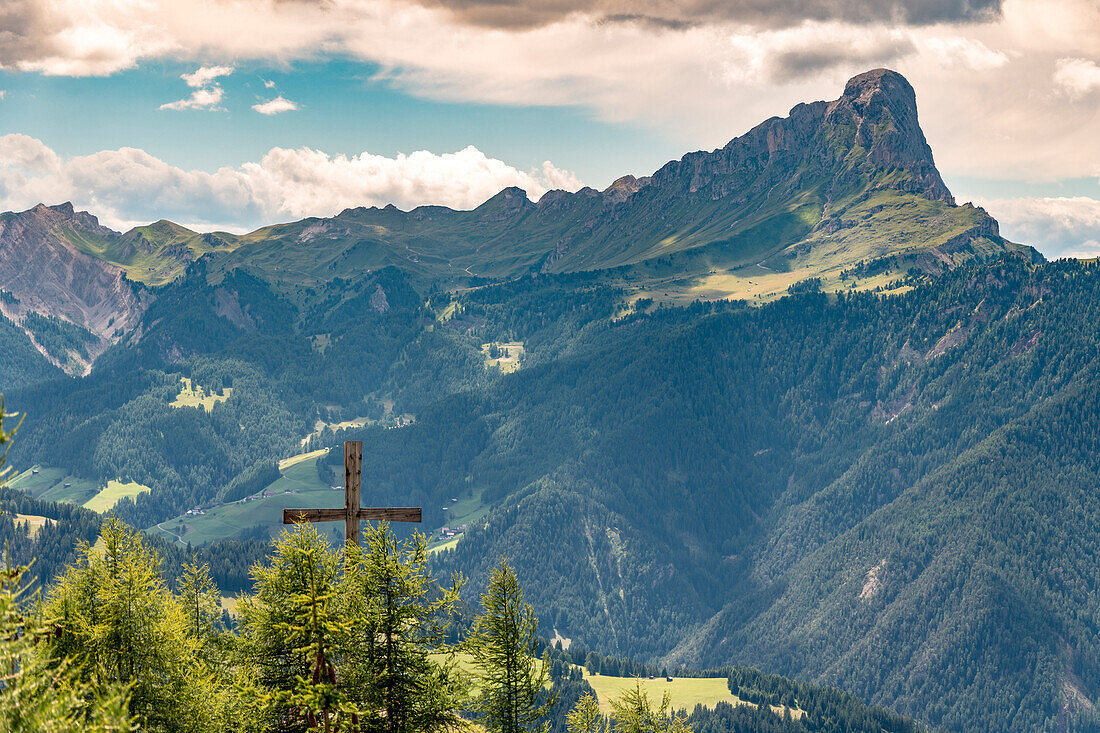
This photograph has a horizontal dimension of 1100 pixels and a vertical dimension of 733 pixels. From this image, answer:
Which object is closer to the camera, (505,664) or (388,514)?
(388,514)

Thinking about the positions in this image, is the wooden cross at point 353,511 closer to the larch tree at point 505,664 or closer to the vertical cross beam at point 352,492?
the vertical cross beam at point 352,492

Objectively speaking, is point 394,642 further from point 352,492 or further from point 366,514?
point 352,492

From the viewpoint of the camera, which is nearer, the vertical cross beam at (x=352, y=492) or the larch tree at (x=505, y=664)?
the vertical cross beam at (x=352, y=492)

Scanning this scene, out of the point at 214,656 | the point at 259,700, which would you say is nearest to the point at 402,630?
the point at 259,700

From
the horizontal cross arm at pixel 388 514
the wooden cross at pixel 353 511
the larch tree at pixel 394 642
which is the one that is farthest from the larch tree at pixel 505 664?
the larch tree at pixel 394 642

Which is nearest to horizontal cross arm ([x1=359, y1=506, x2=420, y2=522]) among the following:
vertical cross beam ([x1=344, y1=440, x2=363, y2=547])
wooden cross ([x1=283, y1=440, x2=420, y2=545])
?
wooden cross ([x1=283, y1=440, x2=420, y2=545])

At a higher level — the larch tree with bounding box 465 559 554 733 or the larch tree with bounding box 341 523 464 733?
the larch tree with bounding box 341 523 464 733

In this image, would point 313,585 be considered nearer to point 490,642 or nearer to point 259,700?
point 259,700

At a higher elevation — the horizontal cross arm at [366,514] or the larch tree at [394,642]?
the horizontal cross arm at [366,514]

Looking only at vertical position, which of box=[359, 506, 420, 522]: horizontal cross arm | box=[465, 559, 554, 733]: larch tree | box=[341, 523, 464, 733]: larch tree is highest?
box=[359, 506, 420, 522]: horizontal cross arm

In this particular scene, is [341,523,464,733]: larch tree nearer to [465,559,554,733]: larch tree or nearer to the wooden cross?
the wooden cross

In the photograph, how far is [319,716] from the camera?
87.3 ft

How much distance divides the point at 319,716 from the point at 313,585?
486cm

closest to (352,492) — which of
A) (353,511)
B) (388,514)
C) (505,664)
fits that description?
(353,511)
